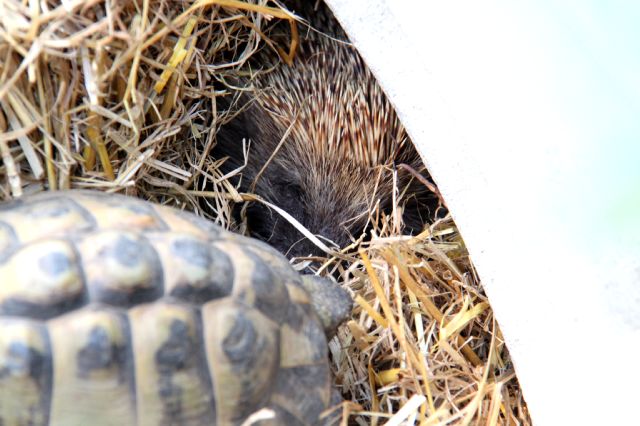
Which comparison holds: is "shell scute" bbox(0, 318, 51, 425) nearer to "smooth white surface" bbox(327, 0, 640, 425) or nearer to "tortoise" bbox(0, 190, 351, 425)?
"tortoise" bbox(0, 190, 351, 425)

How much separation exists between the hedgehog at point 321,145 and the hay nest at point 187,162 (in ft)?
0.92

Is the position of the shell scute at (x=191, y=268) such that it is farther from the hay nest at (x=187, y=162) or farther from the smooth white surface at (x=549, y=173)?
the smooth white surface at (x=549, y=173)

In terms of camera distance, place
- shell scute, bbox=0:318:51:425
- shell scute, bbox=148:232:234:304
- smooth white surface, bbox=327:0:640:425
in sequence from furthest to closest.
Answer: smooth white surface, bbox=327:0:640:425
shell scute, bbox=148:232:234:304
shell scute, bbox=0:318:51:425

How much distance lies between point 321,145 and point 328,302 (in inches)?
46.7

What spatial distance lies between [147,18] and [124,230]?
2.55 feet

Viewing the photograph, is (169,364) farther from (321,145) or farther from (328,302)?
(321,145)

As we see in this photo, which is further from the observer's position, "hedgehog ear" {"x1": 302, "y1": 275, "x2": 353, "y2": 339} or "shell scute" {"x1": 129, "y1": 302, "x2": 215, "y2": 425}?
"hedgehog ear" {"x1": 302, "y1": 275, "x2": 353, "y2": 339}

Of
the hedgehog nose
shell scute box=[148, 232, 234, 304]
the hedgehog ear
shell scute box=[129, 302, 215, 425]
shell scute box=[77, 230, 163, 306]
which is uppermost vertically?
shell scute box=[77, 230, 163, 306]

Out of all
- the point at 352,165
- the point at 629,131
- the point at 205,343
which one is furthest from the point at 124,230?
the point at 352,165

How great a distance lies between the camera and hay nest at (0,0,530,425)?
1.88 metres

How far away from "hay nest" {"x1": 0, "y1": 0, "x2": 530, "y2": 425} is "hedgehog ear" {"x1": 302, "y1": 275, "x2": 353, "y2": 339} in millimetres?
193

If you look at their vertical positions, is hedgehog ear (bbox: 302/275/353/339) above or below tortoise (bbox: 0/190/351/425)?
below

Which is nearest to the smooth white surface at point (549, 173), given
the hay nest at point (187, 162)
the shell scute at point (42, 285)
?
the hay nest at point (187, 162)

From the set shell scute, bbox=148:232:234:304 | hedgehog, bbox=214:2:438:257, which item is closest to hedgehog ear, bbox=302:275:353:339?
shell scute, bbox=148:232:234:304
